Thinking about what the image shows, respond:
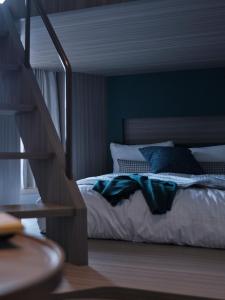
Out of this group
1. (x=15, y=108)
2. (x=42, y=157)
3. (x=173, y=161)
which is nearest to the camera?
(x=42, y=157)

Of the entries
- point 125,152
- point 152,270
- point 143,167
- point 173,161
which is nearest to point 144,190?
point 152,270

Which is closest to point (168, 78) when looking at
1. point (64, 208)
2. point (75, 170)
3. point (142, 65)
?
point (142, 65)

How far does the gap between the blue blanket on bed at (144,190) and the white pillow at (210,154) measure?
1.93 metres

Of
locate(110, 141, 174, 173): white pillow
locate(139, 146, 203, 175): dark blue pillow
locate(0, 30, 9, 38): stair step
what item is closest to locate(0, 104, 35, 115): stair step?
locate(0, 30, 9, 38): stair step

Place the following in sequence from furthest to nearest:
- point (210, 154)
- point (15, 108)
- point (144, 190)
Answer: point (210, 154)
point (144, 190)
point (15, 108)

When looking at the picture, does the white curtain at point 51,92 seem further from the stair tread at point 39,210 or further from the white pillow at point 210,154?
the stair tread at point 39,210

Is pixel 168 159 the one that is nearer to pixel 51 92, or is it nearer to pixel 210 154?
pixel 210 154

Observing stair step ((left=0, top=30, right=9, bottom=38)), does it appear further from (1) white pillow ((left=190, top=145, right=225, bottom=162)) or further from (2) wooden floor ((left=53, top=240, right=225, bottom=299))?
(1) white pillow ((left=190, top=145, right=225, bottom=162))

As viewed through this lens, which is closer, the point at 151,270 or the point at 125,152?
the point at 151,270

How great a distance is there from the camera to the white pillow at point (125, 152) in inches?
239

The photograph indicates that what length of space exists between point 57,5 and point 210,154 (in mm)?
2855

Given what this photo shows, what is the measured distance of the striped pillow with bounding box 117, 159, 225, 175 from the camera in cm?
568

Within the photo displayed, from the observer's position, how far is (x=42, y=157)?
2.86 m

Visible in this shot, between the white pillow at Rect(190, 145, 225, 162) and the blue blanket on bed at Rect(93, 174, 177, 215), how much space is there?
1931mm
